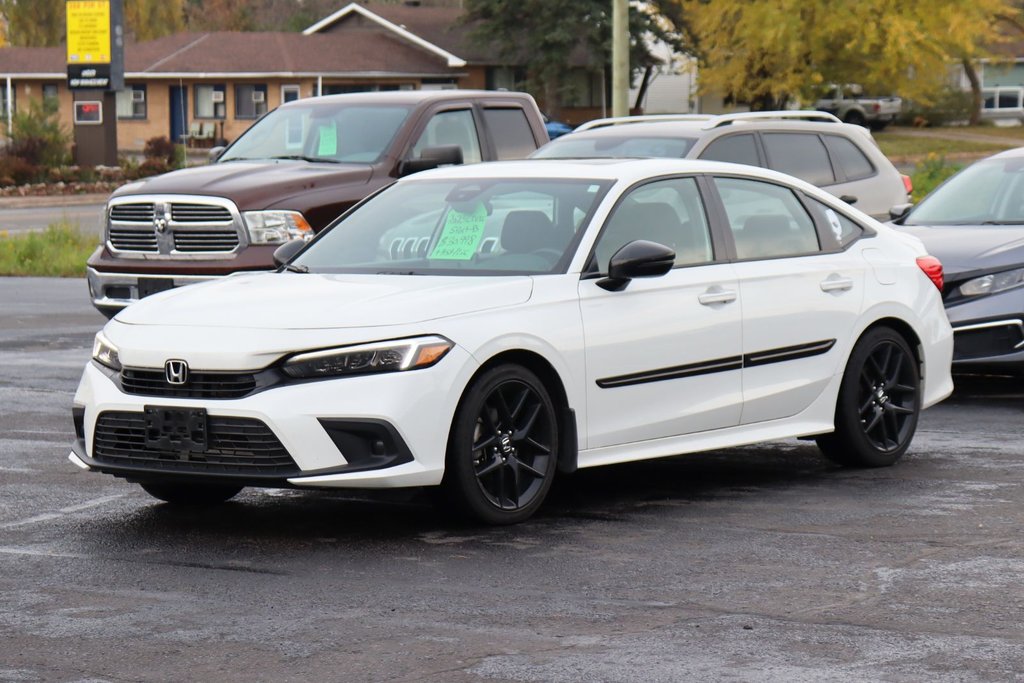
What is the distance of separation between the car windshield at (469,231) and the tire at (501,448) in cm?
65

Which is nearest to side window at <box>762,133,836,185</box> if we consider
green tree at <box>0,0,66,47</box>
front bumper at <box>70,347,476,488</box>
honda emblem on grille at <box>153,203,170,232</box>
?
honda emblem on grille at <box>153,203,170,232</box>

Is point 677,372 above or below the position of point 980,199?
below

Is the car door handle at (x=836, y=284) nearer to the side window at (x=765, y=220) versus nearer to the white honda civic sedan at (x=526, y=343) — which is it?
the white honda civic sedan at (x=526, y=343)

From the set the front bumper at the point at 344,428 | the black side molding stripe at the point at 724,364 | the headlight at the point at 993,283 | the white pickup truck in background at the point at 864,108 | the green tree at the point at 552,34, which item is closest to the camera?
the front bumper at the point at 344,428

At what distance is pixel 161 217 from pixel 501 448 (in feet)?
24.6

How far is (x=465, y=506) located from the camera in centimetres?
747

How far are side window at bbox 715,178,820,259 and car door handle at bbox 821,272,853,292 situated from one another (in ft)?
0.62

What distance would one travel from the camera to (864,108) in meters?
68.1

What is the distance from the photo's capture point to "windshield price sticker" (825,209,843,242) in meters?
9.39

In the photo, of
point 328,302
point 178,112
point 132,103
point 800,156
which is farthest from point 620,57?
point 132,103

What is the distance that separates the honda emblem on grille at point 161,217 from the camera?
567 inches

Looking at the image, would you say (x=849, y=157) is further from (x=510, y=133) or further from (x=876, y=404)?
(x=876, y=404)

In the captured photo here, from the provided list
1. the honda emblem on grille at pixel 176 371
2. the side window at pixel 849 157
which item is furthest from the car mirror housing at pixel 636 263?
the side window at pixel 849 157

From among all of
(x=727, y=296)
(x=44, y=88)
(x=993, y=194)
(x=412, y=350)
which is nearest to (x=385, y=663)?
(x=412, y=350)
